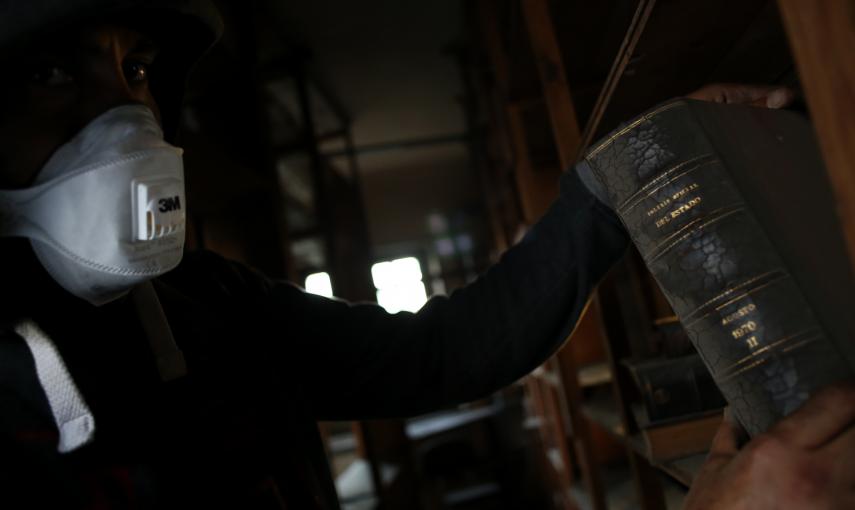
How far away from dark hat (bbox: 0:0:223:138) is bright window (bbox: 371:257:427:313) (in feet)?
24.4

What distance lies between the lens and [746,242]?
19.6 inches

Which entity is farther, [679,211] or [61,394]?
[61,394]

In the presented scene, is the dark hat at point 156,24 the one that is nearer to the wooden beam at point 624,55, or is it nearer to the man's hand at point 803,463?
the wooden beam at point 624,55

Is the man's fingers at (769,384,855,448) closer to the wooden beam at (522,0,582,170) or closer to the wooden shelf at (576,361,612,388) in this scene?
the wooden beam at (522,0,582,170)

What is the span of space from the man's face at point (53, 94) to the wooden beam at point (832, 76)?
75cm

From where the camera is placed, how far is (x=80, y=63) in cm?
77

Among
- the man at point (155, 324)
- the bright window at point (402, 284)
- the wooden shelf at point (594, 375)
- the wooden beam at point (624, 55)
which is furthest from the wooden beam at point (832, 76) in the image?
the bright window at point (402, 284)

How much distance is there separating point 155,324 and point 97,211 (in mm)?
172

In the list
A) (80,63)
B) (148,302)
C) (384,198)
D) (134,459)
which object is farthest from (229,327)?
(384,198)

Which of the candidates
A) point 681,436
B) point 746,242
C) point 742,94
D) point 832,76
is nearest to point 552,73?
point 742,94

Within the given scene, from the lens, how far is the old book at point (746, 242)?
472 millimetres

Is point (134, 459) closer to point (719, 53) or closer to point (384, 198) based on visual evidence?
point (719, 53)

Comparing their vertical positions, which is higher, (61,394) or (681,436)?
(61,394)

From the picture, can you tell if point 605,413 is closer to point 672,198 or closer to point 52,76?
point 672,198
